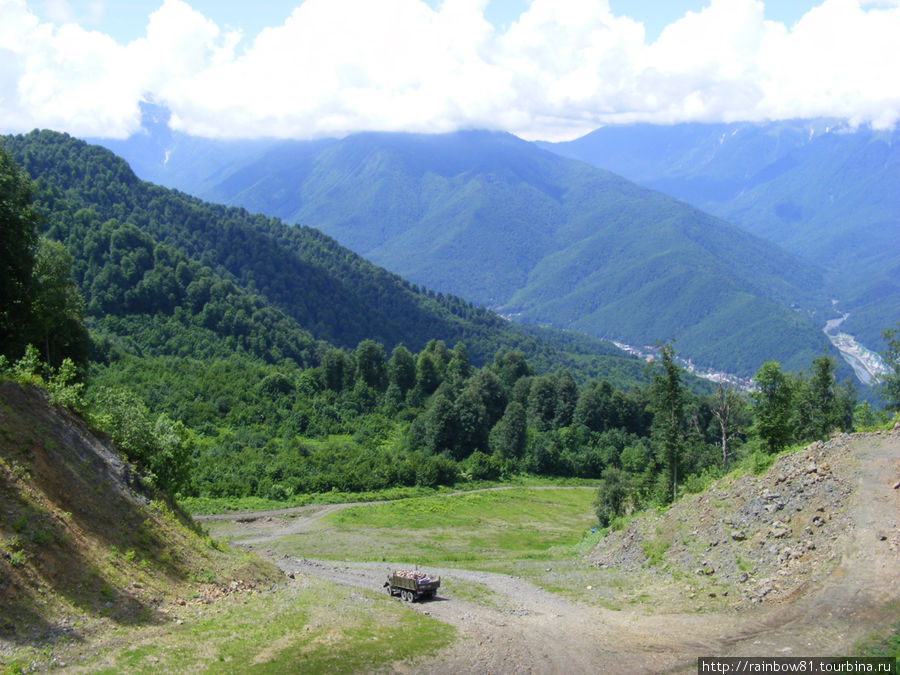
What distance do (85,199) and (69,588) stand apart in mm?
157322

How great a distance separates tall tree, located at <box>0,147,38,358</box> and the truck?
28.5 meters

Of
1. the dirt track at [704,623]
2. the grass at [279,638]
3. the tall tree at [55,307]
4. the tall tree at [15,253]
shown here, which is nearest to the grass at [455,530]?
the dirt track at [704,623]

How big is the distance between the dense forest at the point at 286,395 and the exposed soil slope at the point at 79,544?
3077 mm

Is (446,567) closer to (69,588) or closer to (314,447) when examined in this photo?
(69,588)

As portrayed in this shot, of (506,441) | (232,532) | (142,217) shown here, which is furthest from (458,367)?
(142,217)

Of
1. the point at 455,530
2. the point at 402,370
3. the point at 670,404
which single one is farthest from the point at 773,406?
the point at 402,370

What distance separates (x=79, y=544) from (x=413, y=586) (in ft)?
51.6

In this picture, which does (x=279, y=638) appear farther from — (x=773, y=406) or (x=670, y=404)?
(x=773, y=406)

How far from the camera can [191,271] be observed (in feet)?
447

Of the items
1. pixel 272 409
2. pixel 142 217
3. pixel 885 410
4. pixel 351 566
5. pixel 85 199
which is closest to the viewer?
pixel 351 566

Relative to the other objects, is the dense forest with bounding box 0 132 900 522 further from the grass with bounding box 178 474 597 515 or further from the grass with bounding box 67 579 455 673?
the grass with bounding box 67 579 455 673

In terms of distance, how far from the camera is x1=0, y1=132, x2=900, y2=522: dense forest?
45031mm

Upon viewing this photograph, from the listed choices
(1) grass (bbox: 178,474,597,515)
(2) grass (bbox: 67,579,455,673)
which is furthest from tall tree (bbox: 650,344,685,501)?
(1) grass (bbox: 178,474,597,515)

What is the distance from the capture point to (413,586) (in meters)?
34.3
